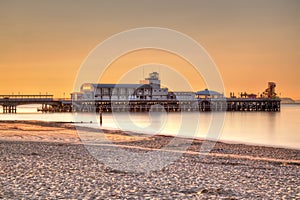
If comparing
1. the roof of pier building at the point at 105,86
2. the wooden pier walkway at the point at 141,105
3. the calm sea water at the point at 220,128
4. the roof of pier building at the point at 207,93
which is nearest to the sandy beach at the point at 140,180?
the calm sea water at the point at 220,128

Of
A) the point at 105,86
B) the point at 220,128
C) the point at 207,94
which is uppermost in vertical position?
the point at 105,86

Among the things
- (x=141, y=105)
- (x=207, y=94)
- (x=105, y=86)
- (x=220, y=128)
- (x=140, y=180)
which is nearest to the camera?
(x=140, y=180)

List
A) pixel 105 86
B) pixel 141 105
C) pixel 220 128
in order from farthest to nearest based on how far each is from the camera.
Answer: pixel 105 86
pixel 141 105
pixel 220 128

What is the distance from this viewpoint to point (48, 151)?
13.1 metres

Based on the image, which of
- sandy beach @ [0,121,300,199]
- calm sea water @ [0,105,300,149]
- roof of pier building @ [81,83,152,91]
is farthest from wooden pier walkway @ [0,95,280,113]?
sandy beach @ [0,121,300,199]

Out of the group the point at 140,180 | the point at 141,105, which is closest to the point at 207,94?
the point at 141,105

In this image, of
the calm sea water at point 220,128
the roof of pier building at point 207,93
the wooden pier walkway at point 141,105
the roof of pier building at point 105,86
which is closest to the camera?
the calm sea water at point 220,128

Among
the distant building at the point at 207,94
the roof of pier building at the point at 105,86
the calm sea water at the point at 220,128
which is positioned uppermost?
the roof of pier building at the point at 105,86

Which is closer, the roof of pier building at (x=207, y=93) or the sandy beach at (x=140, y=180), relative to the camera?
the sandy beach at (x=140, y=180)

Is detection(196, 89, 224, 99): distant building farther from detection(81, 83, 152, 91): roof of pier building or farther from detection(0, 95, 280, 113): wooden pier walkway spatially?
detection(81, 83, 152, 91): roof of pier building

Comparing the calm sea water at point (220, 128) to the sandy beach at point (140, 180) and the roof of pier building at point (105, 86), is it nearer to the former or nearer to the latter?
the sandy beach at point (140, 180)

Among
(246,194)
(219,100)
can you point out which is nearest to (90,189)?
(246,194)

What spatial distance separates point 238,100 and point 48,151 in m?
80.7

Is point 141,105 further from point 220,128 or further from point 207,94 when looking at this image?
point 220,128
